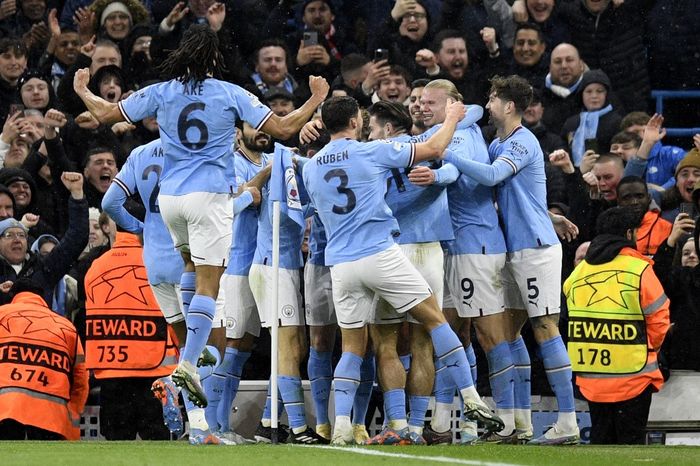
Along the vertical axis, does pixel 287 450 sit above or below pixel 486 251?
below

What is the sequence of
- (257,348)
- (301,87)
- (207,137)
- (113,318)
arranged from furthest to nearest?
(301,87)
(257,348)
(113,318)
(207,137)

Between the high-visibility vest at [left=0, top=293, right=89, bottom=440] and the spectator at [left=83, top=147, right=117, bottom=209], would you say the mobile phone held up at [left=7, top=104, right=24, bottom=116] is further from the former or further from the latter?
the high-visibility vest at [left=0, top=293, right=89, bottom=440]

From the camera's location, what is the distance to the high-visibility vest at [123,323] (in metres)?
11.7

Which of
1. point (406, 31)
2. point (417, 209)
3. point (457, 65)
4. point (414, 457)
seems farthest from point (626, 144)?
point (414, 457)

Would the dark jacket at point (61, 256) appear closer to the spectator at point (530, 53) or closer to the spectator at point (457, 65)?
the spectator at point (457, 65)

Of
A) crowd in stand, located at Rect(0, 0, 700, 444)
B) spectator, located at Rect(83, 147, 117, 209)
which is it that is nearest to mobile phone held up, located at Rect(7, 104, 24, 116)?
crowd in stand, located at Rect(0, 0, 700, 444)

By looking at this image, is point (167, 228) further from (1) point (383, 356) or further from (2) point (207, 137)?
(1) point (383, 356)

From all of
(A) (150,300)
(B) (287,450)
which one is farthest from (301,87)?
(B) (287,450)

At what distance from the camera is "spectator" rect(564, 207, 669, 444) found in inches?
439

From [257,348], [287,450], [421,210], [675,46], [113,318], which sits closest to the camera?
[287,450]

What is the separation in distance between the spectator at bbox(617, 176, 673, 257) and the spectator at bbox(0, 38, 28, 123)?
7.04 m

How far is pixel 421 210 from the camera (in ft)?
35.1

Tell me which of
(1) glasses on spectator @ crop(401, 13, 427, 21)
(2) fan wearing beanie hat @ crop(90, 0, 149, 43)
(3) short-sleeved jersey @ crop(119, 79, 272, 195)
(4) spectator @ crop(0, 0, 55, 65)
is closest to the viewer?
(3) short-sleeved jersey @ crop(119, 79, 272, 195)

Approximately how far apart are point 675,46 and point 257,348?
22.8 ft
